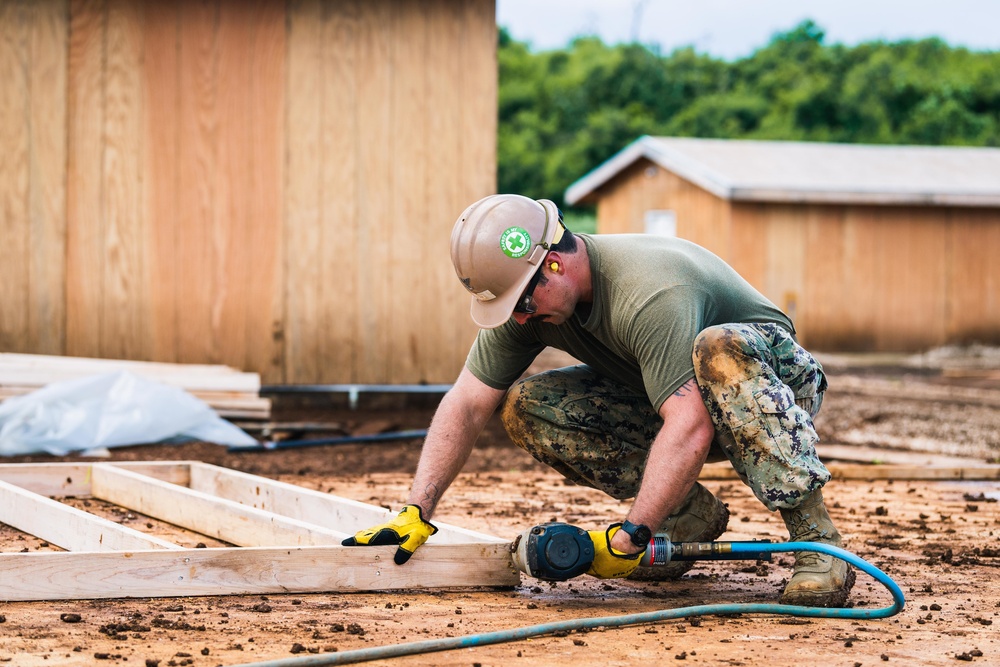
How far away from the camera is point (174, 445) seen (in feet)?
21.8

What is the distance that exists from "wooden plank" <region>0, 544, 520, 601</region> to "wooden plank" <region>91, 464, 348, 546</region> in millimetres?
234

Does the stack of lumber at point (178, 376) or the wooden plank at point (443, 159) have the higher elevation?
the wooden plank at point (443, 159)

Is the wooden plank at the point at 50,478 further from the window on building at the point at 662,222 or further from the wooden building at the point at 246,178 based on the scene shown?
the window on building at the point at 662,222

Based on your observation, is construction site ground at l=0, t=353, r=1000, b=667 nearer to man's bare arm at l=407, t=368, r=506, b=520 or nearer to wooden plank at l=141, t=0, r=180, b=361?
man's bare arm at l=407, t=368, r=506, b=520

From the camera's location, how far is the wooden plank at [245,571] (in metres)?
3.09

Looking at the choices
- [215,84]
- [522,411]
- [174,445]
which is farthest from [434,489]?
[215,84]

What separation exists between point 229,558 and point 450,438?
751mm

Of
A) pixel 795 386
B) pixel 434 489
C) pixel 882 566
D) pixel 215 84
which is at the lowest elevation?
pixel 882 566

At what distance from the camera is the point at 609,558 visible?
309 cm

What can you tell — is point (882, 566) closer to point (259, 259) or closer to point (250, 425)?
point (250, 425)

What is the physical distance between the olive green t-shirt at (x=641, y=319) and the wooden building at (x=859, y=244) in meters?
14.0

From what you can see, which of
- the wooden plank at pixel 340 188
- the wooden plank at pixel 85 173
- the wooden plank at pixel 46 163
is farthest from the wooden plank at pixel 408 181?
the wooden plank at pixel 46 163

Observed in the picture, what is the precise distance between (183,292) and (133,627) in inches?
194

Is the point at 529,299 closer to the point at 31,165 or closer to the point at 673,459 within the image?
the point at 673,459
